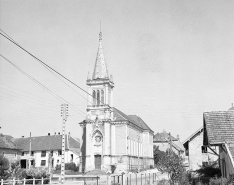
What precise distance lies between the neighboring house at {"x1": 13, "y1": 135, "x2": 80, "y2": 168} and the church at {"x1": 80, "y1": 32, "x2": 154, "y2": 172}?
1133cm

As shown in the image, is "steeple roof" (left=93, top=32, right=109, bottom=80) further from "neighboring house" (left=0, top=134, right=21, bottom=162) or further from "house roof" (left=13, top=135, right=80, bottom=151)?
"neighboring house" (left=0, top=134, right=21, bottom=162)

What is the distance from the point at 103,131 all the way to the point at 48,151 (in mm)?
22587

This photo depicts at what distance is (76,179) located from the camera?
139ft

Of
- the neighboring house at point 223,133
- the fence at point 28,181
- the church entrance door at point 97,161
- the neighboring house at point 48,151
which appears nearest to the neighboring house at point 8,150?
the church entrance door at point 97,161

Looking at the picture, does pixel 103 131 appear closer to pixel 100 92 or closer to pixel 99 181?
pixel 100 92

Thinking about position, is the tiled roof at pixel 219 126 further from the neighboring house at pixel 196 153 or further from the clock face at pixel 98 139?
the clock face at pixel 98 139

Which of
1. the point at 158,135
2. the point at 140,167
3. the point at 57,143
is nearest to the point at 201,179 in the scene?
the point at 140,167

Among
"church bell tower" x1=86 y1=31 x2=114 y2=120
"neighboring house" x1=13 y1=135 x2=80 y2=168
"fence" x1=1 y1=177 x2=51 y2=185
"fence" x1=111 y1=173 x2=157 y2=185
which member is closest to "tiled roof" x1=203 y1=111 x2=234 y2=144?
"fence" x1=111 y1=173 x2=157 y2=185

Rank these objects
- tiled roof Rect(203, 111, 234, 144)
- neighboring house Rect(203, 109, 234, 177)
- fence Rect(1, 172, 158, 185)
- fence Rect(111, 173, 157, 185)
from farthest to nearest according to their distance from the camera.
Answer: fence Rect(1, 172, 158, 185) < fence Rect(111, 173, 157, 185) < tiled roof Rect(203, 111, 234, 144) < neighboring house Rect(203, 109, 234, 177)

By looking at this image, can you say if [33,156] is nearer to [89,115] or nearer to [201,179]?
[89,115]

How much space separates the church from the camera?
6462 centimetres

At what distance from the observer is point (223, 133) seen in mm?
22812

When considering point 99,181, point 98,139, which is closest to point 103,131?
point 98,139

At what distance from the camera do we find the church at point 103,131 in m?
64.6
